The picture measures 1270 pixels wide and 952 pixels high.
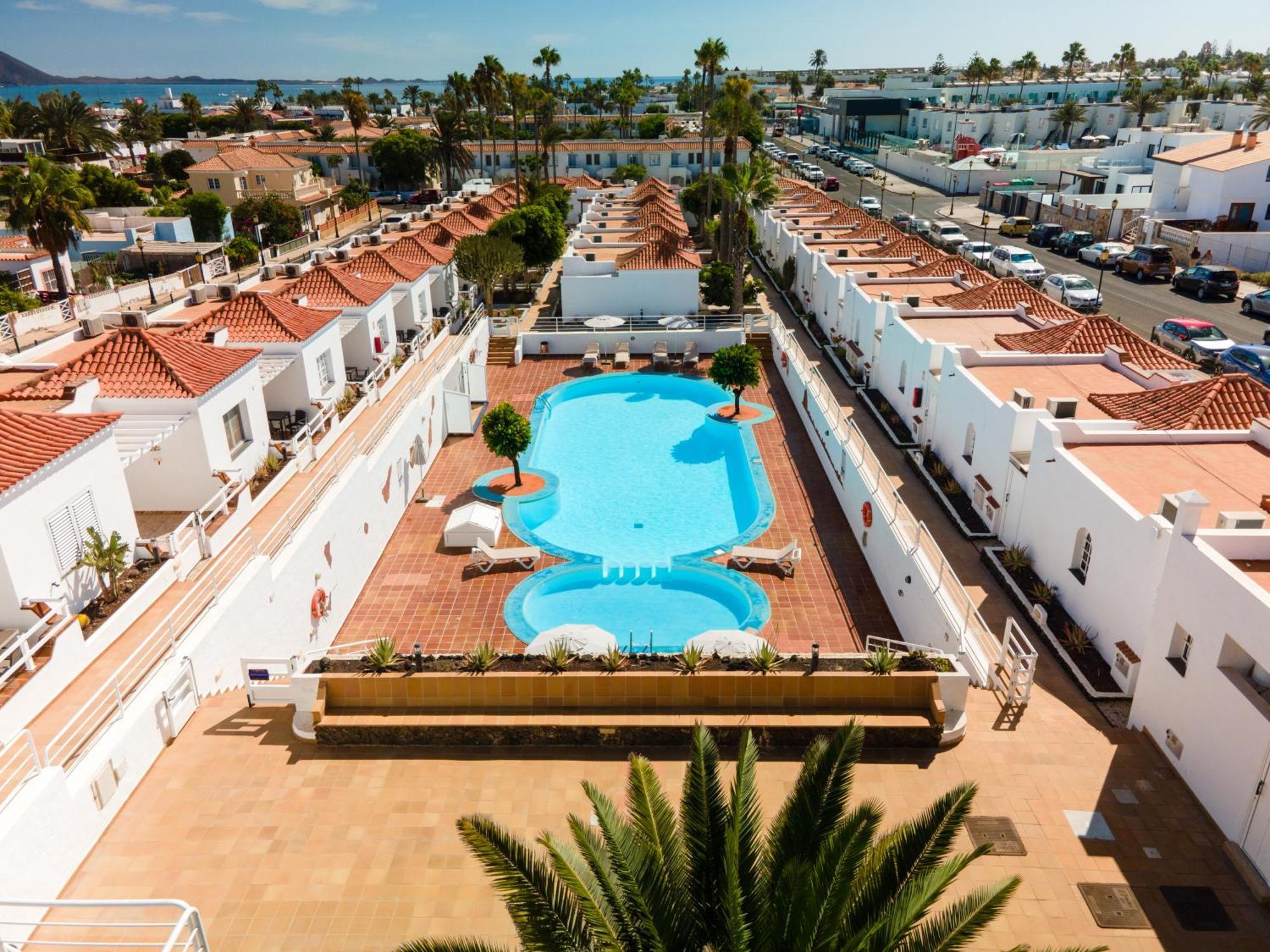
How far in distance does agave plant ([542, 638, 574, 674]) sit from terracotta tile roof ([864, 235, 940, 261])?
31.3 metres

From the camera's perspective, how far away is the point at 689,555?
72.1 feet

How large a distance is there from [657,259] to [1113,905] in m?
33.8

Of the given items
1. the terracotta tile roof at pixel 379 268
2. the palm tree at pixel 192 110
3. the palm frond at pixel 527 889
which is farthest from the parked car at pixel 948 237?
the palm tree at pixel 192 110

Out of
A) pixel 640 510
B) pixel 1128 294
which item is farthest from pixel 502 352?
pixel 1128 294

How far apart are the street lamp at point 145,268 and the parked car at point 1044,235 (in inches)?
2153

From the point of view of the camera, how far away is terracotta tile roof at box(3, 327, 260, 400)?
1780 centimetres

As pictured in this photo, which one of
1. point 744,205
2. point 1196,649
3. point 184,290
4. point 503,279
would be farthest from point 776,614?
point 184,290

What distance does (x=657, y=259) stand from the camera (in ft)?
130

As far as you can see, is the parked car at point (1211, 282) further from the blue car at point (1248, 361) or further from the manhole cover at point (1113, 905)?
the manhole cover at point (1113, 905)

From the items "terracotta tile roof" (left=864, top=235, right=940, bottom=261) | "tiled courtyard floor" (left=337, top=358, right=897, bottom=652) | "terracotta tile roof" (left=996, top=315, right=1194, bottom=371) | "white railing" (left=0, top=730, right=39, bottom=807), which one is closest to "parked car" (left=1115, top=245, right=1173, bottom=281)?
"terracotta tile roof" (left=864, top=235, right=940, bottom=261)

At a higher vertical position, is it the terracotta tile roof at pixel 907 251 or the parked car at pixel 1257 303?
the terracotta tile roof at pixel 907 251

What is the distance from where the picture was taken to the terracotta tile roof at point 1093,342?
931 inches

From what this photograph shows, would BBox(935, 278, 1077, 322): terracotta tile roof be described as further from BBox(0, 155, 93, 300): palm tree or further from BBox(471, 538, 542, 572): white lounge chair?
BBox(0, 155, 93, 300): palm tree

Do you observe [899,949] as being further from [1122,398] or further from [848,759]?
[1122,398]
